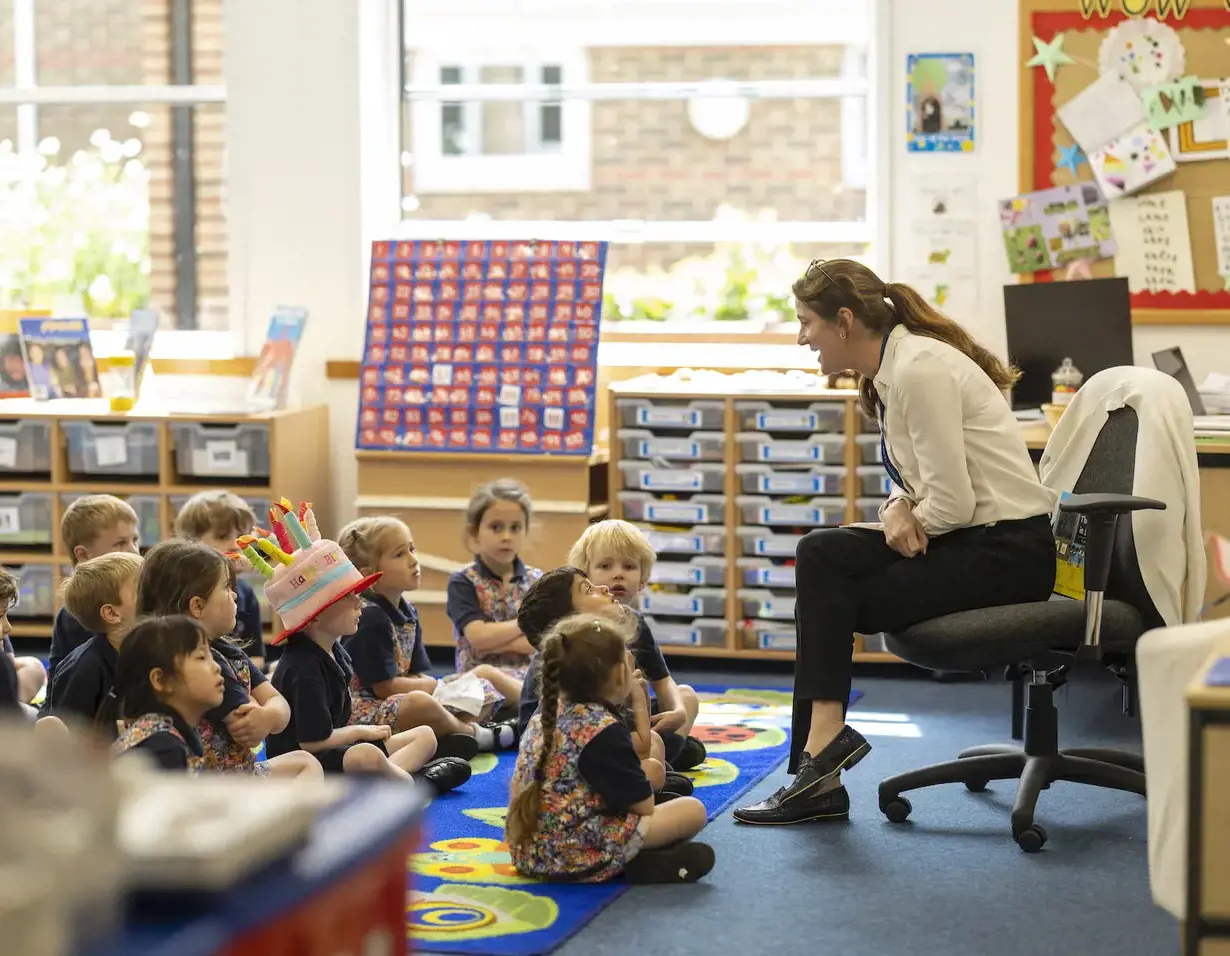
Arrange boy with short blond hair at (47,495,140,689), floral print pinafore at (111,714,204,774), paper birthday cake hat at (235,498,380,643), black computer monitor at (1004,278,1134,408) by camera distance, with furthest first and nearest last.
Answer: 1. black computer monitor at (1004,278,1134,408)
2. boy with short blond hair at (47,495,140,689)
3. paper birthday cake hat at (235,498,380,643)
4. floral print pinafore at (111,714,204,774)

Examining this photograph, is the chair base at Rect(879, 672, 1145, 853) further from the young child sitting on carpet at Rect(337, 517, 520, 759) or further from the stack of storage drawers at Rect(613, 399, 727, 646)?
the stack of storage drawers at Rect(613, 399, 727, 646)

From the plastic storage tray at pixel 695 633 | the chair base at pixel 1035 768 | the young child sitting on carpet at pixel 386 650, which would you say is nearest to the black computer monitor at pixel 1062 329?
the plastic storage tray at pixel 695 633

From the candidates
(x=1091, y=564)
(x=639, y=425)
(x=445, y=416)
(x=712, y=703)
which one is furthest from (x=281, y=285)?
(x=1091, y=564)

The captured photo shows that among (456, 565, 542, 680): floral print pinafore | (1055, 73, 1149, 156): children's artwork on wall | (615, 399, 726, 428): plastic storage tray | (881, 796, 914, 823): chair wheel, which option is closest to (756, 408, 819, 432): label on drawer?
(615, 399, 726, 428): plastic storage tray

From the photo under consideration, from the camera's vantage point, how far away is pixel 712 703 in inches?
174

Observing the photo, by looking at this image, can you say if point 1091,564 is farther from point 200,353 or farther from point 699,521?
point 200,353

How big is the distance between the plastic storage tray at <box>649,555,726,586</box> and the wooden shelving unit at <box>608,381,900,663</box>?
0.05ft

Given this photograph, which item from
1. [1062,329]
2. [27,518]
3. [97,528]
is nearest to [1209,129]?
[1062,329]

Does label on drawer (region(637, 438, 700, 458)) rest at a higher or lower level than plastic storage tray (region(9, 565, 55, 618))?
higher

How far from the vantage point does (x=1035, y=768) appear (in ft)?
10.6

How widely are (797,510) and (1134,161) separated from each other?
56.6 inches

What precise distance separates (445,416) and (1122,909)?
9.32 feet

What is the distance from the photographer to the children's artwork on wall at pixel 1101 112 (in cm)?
479

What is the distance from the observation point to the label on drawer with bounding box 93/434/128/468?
511cm
